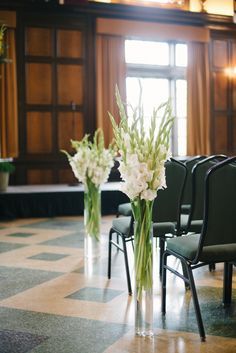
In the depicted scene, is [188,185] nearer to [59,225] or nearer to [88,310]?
[88,310]

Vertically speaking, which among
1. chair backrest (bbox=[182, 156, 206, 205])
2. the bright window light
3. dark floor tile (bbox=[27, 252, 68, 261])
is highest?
the bright window light

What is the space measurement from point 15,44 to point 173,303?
656 centimetres

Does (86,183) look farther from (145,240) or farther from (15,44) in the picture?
(15,44)

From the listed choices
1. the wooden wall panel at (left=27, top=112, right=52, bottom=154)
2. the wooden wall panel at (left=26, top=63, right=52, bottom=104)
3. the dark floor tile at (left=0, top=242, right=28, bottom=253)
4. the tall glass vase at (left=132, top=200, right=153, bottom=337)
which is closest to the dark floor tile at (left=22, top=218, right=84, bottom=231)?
the dark floor tile at (left=0, top=242, right=28, bottom=253)

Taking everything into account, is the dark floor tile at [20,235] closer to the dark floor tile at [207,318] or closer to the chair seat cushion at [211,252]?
the dark floor tile at [207,318]

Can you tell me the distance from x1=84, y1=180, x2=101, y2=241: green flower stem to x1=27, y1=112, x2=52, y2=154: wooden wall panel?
4.55 m

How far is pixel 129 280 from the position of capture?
3.67m

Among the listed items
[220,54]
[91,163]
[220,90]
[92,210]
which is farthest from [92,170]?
[220,54]

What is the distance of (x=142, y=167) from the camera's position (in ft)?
8.38

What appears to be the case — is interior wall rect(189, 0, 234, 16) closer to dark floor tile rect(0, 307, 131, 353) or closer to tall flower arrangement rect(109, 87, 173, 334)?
tall flower arrangement rect(109, 87, 173, 334)

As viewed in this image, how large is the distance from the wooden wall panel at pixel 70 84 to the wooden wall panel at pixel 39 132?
42 centimetres

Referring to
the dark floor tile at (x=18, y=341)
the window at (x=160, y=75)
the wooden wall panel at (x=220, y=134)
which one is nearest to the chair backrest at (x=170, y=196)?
the dark floor tile at (x=18, y=341)

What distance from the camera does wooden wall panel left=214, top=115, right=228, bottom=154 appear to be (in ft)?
34.4

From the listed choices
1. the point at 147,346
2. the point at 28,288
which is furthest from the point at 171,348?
the point at 28,288
